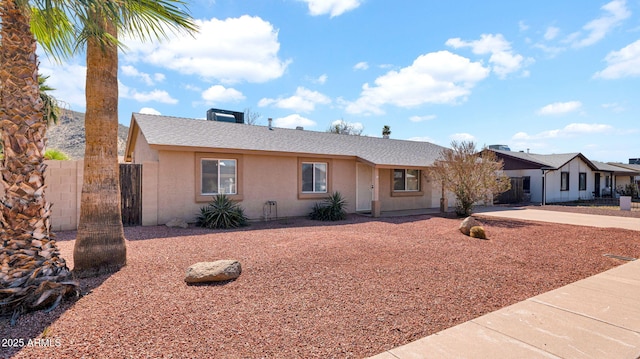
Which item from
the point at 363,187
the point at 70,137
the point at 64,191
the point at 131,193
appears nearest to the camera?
the point at 64,191

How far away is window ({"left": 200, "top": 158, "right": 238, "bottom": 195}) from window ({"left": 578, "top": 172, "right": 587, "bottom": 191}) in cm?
2812

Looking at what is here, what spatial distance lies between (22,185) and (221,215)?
23.1 feet

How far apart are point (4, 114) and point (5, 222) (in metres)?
1.34

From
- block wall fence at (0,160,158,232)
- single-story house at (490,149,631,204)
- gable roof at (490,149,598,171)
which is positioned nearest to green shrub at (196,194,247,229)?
block wall fence at (0,160,158,232)

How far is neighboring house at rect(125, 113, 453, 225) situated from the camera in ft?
36.7

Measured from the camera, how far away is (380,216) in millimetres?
14328

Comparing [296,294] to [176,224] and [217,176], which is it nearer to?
[176,224]

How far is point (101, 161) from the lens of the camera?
5.44 metres

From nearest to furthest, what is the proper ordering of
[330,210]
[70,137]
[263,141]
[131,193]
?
[131,193]
[330,210]
[263,141]
[70,137]

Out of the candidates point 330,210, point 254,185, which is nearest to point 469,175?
point 330,210

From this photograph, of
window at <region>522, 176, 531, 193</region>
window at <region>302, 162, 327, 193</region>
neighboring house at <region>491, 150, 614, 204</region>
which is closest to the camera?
window at <region>302, 162, 327, 193</region>

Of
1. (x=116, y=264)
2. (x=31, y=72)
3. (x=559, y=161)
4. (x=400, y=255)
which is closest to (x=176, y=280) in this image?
(x=116, y=264)

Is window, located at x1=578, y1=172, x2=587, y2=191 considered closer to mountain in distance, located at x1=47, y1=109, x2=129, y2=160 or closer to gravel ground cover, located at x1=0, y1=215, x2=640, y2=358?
gravel ground cover, located at x1=0, y1=215, x2=640, y2=358

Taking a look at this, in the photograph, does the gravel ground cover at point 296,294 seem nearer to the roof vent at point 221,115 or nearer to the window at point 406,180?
the window at point 406,180
